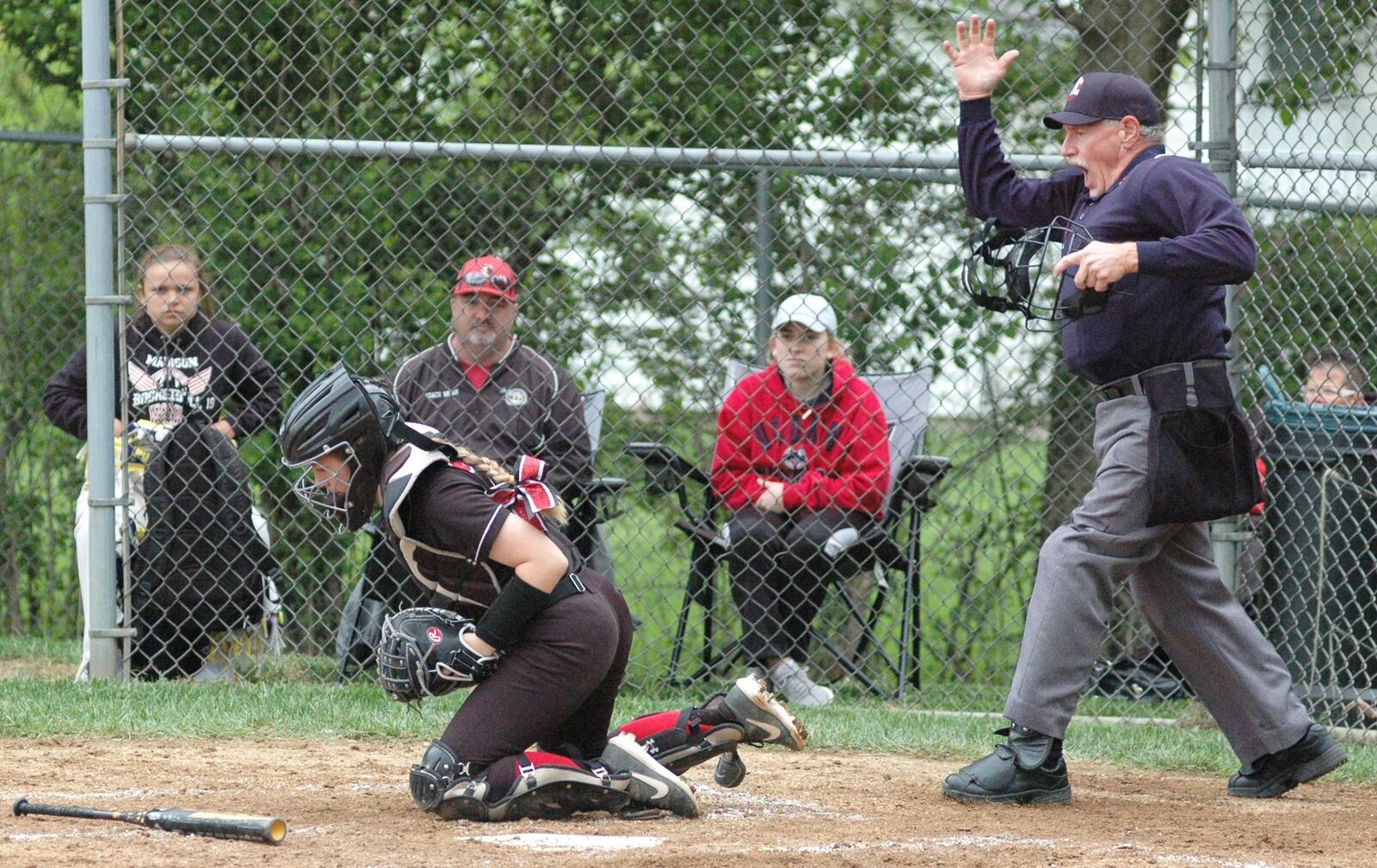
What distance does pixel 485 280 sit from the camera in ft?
20.5

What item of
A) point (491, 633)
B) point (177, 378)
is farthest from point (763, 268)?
point (491, 633)

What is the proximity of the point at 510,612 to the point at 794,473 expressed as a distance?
290 centimetres

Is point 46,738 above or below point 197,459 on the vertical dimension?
below

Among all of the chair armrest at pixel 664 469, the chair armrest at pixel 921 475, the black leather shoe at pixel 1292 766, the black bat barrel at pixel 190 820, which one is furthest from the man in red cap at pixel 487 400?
the black leather shoe at pixel 1292 766

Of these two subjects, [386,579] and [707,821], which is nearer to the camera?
[707,821]

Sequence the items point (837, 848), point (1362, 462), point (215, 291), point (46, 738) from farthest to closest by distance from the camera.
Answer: point (215, 291)
point (1362, 462)
point (46, 738)
point (837, 848)

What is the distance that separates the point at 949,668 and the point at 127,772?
405 cm

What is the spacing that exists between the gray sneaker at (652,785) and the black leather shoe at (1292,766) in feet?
5.41

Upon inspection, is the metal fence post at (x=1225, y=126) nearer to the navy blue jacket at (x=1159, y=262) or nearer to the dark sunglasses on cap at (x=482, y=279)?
the navy blue jacket at (x=1159, y=262)

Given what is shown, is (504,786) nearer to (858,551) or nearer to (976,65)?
(976,65)

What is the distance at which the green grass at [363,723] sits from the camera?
5.01 metres

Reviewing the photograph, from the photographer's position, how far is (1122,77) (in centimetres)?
429

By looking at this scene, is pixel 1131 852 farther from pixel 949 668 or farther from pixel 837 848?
pixel 949 668

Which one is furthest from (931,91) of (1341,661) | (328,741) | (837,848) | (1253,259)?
(837,848)
